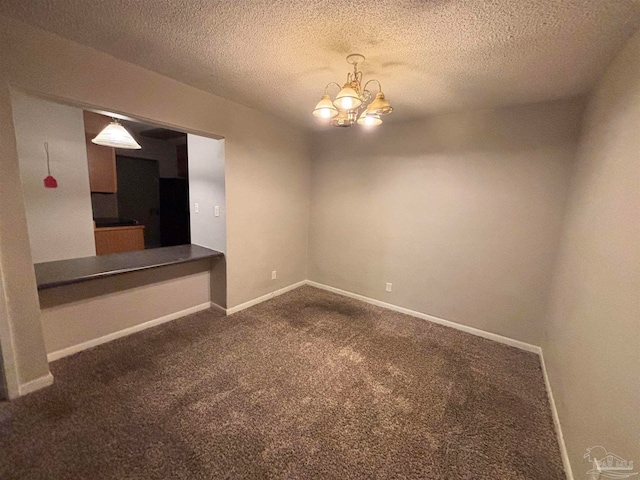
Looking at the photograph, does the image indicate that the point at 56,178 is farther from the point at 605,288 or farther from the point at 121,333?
the point at 605,288

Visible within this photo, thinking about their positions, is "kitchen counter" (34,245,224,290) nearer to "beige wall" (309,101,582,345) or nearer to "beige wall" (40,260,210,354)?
"beige wall" (40,260,210,354)

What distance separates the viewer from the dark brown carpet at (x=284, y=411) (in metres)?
1.44

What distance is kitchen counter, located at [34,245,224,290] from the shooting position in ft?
6.86

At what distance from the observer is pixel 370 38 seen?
1.58 metres

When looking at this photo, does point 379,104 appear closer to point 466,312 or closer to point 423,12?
point 423,12

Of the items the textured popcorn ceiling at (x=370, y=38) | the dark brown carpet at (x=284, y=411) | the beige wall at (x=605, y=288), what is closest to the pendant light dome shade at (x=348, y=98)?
the textured popcorn ceiling at (x=370, y=38)

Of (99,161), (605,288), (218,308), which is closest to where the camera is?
(605,288)

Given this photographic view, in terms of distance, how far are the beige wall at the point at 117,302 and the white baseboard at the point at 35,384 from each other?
0.36 m

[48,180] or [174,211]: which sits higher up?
[48,180]

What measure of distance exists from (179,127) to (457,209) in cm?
294

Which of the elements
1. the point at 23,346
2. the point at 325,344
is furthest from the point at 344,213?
the point at 23,346

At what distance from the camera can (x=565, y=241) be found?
223cm

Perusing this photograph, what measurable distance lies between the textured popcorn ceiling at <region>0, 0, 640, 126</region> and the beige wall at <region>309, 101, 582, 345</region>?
43 cm

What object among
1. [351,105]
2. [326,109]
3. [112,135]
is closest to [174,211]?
[112,135]
